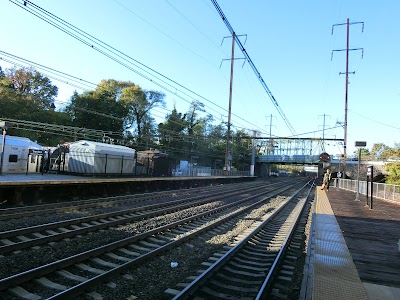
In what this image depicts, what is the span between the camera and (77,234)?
33.8 ft

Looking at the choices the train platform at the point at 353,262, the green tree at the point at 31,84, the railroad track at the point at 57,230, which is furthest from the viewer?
the green tree at the point at 31,84

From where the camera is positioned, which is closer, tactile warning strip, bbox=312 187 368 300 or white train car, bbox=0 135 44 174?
tactile warning strip, bbox=312 187 368 300

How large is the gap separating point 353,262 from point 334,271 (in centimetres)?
111

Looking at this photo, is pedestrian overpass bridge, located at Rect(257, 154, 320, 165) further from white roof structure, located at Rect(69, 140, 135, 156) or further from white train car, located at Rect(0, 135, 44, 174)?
white train car, located at Rect(0, 135, 44, 174)

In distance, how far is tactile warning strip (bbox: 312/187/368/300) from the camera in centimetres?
547

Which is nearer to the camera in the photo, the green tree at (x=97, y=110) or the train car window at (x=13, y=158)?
the train car window at (x=13, y=158)

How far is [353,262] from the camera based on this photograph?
7.43 meters

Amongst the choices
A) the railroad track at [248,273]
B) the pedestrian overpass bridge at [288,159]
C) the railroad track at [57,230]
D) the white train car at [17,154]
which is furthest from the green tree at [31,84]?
the pedestrian overpass bridge at [288,159]

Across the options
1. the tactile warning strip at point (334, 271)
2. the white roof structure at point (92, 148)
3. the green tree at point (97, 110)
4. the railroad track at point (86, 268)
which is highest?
the green tree at point (97, 110)

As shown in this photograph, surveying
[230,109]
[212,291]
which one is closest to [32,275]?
[212,291]

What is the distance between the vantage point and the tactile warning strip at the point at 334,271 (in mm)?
5466

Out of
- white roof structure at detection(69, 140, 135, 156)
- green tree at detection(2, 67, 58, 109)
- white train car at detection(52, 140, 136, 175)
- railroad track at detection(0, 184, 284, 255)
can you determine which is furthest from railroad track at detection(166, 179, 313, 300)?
green tree at detection(2, 67, 58, 109)

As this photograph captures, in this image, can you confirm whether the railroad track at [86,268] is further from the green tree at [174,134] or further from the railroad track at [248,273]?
the green tree at [174,134]

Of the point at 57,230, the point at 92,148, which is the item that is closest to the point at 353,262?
the point at 57,230
